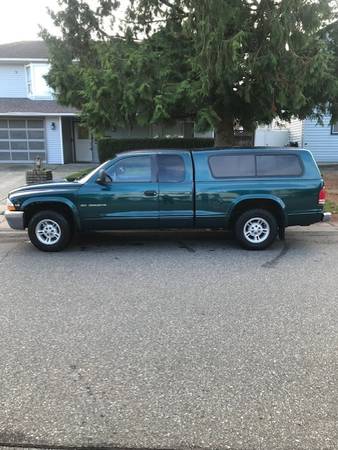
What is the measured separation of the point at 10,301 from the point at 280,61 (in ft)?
24.4

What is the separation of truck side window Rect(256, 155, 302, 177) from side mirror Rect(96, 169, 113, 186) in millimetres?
2501

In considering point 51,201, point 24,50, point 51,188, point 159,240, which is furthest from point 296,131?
point 51,201

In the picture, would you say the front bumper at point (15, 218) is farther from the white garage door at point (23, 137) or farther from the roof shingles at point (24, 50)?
the roof shingles at point (24, 50)

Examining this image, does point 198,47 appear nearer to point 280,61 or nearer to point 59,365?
point 280,61

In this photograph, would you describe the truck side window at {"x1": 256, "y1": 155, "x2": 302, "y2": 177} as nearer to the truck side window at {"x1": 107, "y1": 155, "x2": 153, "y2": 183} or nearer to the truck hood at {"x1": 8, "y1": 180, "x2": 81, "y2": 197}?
the truck side window at {"x1": 107, "y1": 155, "x2": 153, "y2": 183}

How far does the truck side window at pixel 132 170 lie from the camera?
7578 millimetres

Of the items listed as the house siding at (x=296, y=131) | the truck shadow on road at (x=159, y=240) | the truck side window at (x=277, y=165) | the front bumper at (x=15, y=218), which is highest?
the house siding at (x=296, y=131)

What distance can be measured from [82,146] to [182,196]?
1888 cm

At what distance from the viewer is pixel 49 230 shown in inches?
298

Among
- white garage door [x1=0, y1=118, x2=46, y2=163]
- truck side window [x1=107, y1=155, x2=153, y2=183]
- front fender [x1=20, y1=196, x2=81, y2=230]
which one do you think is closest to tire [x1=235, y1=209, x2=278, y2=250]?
truck side window [x1=107, y1=155, x2=153, y2=183]

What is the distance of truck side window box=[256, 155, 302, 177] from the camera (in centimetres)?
769

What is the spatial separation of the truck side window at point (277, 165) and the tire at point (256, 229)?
66cm

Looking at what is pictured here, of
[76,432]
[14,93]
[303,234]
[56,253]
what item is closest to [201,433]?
[76,432]

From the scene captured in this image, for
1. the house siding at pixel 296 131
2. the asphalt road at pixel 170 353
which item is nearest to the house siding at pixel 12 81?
the house siding at pixel 296 131
